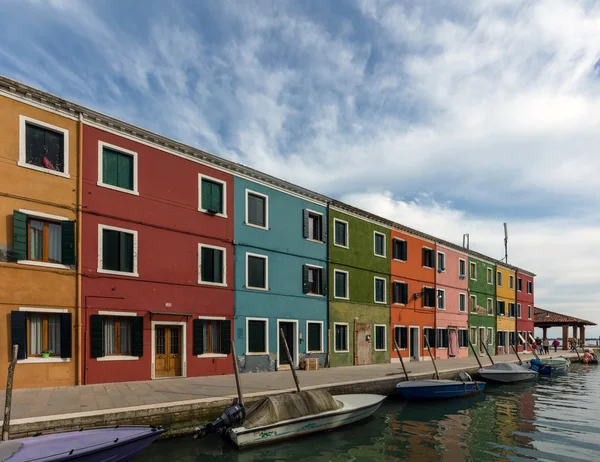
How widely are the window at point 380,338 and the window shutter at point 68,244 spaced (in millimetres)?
18466

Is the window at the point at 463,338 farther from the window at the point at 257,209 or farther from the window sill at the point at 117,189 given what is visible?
the window sill at the point at 117,189

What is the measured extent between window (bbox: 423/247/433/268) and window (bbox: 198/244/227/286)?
1856 centimetres

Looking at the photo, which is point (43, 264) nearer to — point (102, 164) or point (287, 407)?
point (102, 164)

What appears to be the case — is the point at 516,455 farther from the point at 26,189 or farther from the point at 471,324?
the point at 471,324

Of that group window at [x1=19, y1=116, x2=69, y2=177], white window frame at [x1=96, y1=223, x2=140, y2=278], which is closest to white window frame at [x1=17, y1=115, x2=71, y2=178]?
window at [x1=19, y1=116, x2=69, y2=177]

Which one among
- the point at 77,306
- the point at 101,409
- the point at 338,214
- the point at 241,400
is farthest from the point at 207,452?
the point at 338,214

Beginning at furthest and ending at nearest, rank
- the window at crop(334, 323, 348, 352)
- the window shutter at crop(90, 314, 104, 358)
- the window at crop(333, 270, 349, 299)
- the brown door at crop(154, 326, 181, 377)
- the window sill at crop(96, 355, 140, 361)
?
the window at crop(333, 270, 349, 299) < the window at crop(334, 323, 348, 352) < the brown door at crop(154, 326, 181, 377) < the window sill at crop(96, 355, 140, 361) < the window shutter at crop(90, 314, 104, 358)

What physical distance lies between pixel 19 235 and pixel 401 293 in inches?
914

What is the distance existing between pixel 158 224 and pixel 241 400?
812 cm

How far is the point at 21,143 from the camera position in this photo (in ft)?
47.9

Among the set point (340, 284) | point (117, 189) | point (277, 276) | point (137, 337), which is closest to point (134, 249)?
point (117, 189)

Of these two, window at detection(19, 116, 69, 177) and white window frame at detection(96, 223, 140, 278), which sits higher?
window at detection(19, 116, 69, 177)

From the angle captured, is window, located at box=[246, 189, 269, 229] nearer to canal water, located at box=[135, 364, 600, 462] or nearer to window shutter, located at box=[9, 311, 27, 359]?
canal water, located at box=[135, 364, 600, 462]

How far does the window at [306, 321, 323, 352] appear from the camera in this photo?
24.0 m
